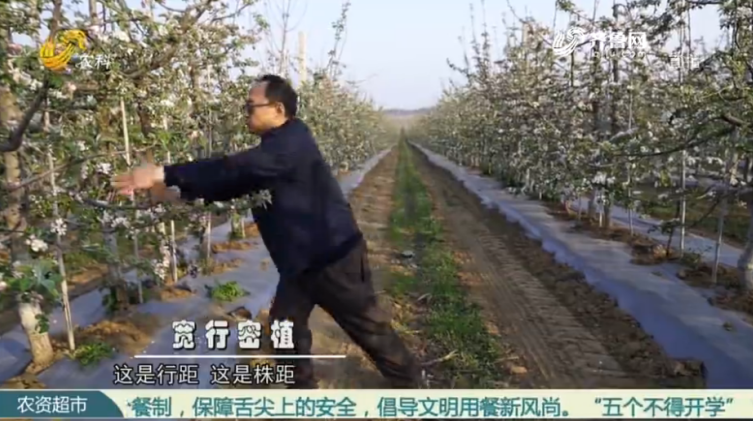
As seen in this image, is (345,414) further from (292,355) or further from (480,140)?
(480,140)

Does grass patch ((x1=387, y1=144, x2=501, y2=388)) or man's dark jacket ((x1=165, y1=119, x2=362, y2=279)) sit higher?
man's dark jacket ((x1=165, y1=119, x2=362, y2=279))

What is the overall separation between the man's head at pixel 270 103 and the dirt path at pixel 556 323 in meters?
1.91

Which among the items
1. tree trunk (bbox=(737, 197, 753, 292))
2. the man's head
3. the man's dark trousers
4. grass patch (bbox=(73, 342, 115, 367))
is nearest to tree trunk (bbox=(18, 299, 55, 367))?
grass patch (bbox=(73, 342, 115, 367))

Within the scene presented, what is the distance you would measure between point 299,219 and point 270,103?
42cm

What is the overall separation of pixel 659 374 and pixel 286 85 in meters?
2.39

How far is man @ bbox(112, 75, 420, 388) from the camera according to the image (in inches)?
91.2

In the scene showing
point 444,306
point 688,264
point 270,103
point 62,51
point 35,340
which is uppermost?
point 62,51

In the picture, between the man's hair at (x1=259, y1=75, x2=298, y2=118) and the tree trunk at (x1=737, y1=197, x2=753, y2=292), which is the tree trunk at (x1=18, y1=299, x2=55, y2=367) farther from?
the tree trunk at (x1=737, y1=197, x2=753, y2=292)

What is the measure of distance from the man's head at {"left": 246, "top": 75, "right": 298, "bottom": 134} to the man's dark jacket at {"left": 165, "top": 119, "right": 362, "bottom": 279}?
0.05m

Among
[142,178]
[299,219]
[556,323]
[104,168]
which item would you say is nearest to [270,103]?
[299,219]

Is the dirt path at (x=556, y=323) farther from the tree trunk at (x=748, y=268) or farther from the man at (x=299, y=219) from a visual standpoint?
the man at (x=299, y=219)

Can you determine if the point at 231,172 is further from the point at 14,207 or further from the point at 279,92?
the point at 14,207

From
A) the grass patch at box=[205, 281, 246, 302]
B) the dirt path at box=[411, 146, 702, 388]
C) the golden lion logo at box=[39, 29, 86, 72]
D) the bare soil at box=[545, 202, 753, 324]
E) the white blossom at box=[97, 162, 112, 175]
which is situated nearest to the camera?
the golden lion logo at box=[39, 29, 86, 72]

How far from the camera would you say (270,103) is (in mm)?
2469
